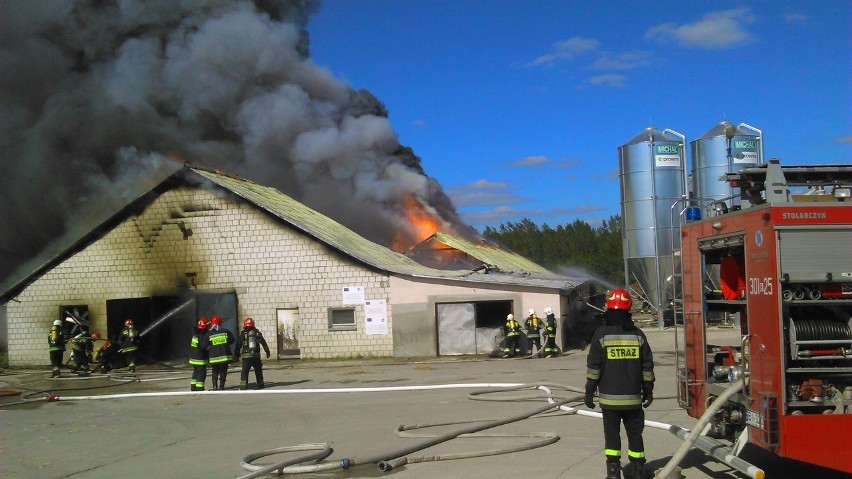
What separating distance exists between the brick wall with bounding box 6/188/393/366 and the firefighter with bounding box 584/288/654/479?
15.7 metres

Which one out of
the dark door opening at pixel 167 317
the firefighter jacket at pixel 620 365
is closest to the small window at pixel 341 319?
the dark door opening at pixel 167 317

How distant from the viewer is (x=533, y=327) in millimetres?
20875

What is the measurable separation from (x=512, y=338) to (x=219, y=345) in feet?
28.4

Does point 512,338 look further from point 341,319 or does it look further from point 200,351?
point 200,351

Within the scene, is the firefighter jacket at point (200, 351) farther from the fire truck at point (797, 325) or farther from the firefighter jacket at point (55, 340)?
the fire truck at point (797, 325)

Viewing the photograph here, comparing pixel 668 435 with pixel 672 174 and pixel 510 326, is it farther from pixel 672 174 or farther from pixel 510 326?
pixel 672 174

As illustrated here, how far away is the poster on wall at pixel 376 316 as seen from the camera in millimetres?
22297

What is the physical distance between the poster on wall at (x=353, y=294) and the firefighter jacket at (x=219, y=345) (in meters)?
7.38

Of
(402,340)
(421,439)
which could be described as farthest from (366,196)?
(421,439)

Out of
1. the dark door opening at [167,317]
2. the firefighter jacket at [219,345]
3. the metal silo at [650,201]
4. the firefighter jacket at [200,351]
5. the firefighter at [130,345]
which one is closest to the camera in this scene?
the firefighter jacket at [219,345]

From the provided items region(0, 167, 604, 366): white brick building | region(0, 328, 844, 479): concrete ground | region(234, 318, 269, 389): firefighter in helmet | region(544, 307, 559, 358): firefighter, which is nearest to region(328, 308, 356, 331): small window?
region(0, 167, 604, 366): white brick building

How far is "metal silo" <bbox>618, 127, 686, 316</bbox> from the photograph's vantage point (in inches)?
1099

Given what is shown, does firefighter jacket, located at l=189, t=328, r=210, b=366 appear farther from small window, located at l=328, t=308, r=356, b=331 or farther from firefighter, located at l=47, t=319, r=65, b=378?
small window, located at l=328, t=308, r=356, b=331

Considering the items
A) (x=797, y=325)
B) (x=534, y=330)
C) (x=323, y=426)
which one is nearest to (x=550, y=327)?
(x=534, y=330)
